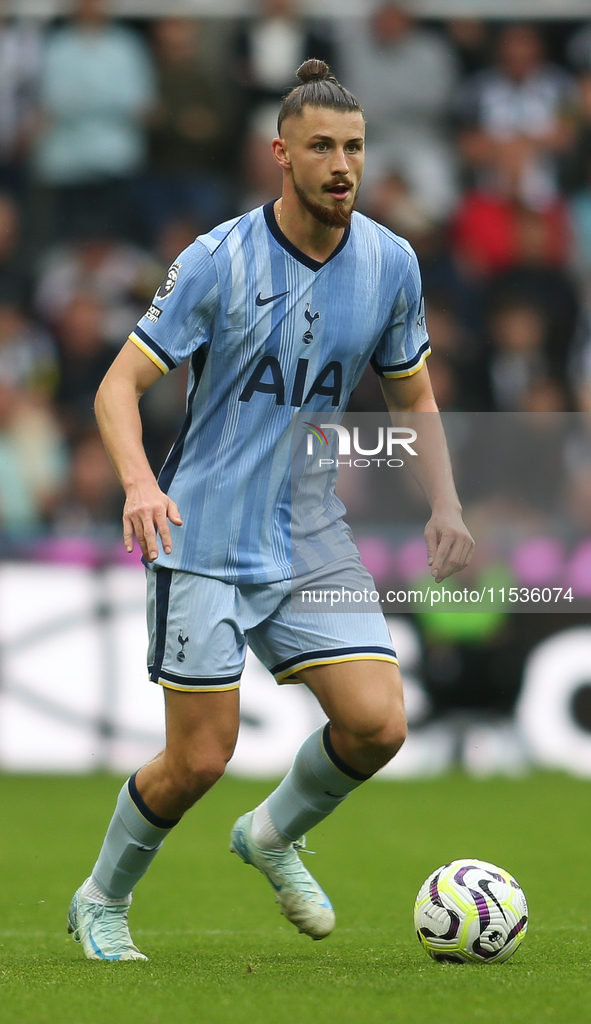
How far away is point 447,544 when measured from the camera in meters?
4.29

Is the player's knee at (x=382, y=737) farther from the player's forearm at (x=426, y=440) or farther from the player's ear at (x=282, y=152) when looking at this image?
the player's ear at (x=282, y=152)

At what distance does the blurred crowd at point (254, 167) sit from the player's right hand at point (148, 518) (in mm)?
6063

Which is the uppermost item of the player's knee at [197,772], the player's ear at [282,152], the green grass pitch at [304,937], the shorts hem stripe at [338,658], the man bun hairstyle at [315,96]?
the man bun hairstyle at [315,96]

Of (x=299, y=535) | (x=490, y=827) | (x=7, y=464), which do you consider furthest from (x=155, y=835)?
(x=7, y=464)

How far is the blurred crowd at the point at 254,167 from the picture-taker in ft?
32.9

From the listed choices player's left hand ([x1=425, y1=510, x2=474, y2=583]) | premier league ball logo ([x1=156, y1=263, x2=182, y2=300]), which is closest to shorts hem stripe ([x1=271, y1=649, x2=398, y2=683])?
player's left hand ([x1=425, y1=510, x2=474, y2=583])

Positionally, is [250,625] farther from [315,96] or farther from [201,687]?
[315,96]

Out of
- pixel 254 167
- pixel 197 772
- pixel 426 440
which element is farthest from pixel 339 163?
pixel 254 167

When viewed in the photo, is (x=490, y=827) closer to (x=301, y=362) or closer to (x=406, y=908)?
(x=406, y=908)

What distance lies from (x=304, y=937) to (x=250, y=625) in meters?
1.21

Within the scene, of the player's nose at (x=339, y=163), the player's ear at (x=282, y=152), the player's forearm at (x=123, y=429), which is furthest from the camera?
the player's ear at (x=282, y=152)

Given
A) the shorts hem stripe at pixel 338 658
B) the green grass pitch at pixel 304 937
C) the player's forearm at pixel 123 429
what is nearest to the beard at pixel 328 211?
A: the player's forearm at pixel 123 429

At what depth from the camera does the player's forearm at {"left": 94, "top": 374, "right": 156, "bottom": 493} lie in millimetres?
3826

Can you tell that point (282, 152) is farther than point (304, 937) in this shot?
No
